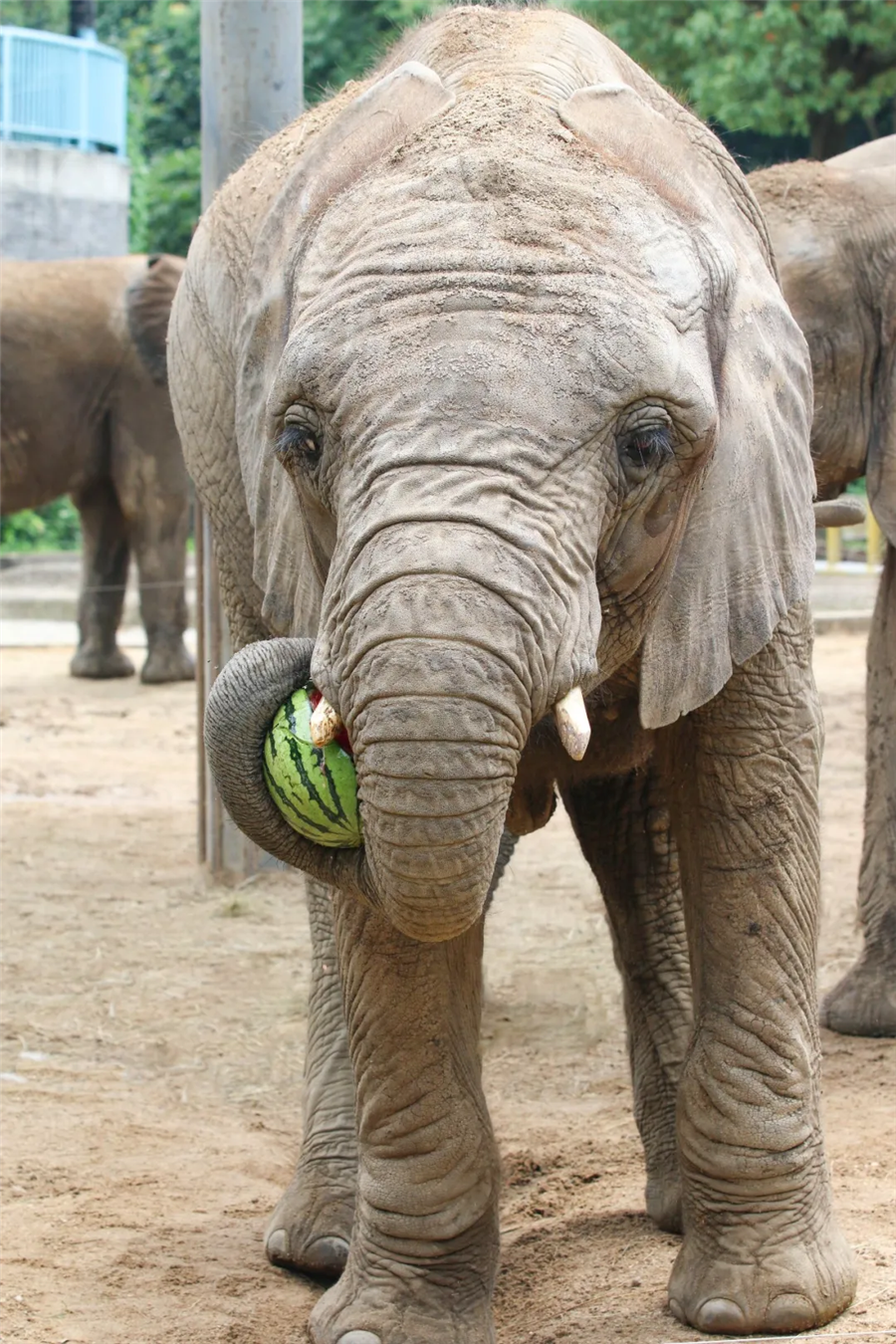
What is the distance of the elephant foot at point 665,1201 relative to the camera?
4.00 metres

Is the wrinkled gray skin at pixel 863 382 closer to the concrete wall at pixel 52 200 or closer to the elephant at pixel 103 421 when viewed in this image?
the elephant at pixel 103 421

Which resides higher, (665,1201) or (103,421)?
(665,1201)

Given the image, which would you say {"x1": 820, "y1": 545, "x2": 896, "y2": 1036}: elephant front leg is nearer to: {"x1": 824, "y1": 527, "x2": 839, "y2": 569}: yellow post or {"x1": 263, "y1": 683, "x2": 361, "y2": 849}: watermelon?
{"x1": 263, "y1": 683, "x2": 361, "y2": 849}: watermelon

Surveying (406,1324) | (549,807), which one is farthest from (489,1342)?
(549,807)

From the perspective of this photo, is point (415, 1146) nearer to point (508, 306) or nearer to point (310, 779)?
point (310, 779)

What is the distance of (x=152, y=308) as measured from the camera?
37.8 ft

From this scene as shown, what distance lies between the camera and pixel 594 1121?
4.91m

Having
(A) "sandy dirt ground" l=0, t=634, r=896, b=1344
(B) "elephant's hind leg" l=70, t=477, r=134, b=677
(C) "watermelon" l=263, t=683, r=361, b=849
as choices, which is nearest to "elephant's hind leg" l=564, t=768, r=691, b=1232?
(A) "sandy dirt ground" l=0, t=634, r=896, b=1344

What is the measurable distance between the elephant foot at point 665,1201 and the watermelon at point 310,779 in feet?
4.77

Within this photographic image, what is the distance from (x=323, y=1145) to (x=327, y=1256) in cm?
25

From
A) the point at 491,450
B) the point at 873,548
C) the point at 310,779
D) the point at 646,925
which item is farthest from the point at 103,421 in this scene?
the point at 491,450

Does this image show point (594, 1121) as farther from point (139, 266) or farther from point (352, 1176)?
point (139, 266)

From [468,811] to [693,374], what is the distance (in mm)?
731

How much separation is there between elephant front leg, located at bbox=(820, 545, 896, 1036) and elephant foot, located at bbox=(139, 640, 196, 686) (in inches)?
273
